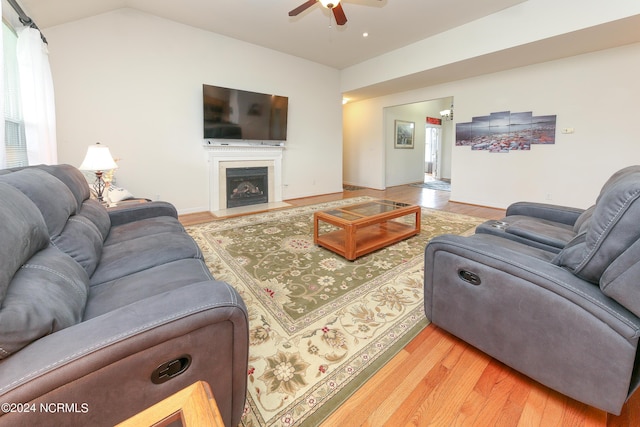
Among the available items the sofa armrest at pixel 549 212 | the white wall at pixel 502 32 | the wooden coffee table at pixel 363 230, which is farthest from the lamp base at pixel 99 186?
the white wall at pixel 502 32

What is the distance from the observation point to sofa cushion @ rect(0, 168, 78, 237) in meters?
1.28

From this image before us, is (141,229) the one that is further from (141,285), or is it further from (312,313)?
(312,313)

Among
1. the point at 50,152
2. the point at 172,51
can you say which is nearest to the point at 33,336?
the point at 50,152

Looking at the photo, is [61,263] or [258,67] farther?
[258,67]

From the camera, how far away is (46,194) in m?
1.38

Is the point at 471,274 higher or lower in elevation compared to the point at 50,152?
lower

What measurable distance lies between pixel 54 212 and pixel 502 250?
7.43ft

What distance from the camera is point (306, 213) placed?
15.3 ft

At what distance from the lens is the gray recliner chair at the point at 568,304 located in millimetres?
998

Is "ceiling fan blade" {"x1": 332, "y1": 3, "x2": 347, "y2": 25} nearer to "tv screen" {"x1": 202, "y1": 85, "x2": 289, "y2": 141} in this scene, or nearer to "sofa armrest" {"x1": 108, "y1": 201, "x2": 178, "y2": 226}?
"tv screen" {"x1": 202, "y1": 85, "x2": 289, "y2": 141}

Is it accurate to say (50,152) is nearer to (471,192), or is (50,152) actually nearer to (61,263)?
(61,263)

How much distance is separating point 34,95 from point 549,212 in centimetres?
488

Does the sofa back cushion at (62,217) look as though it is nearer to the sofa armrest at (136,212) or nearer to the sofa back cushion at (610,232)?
the sofa armrest at (136,212)

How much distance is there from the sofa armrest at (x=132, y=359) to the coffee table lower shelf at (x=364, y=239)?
181 cm
